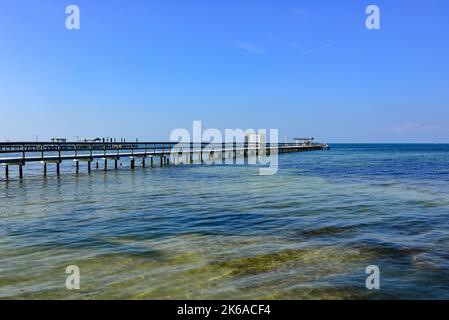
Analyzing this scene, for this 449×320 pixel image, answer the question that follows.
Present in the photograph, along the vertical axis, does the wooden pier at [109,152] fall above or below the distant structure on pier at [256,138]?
below

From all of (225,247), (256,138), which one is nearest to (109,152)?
(256,138)

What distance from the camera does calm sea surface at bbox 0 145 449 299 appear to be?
6.36 metres

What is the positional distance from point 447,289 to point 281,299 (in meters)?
2.57

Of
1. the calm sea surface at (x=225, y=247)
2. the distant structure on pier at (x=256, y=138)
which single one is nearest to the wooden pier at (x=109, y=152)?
the distant structure on pier at (x=256, y=138)

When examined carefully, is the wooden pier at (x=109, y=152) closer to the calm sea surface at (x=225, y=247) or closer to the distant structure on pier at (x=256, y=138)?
the distant structure on pier at (x=256, y=138)

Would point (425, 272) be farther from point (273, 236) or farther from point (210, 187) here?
point (210, 187)

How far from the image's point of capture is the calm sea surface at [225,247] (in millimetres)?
6359

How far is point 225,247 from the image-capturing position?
28.7 ft

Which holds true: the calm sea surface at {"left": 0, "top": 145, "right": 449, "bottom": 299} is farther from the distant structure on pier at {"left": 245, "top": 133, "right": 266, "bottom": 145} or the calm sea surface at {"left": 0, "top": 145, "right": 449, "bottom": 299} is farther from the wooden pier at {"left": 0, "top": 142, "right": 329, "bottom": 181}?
the distant structure on pier at {"left": 245, "top": 133, "right": 266, "bottom": 145}

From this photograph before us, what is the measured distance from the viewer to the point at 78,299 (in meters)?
5.93

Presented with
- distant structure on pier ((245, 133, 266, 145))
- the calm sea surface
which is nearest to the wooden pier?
distant structure on pier ((245, 133, 266, 145))

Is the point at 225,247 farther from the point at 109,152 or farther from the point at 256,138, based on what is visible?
the point at 256,138
